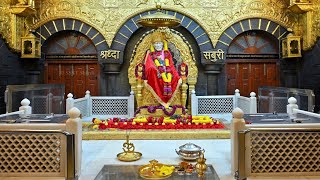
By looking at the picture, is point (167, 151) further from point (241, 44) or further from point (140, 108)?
point (241, 44)

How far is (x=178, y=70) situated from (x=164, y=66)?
2.15 ft

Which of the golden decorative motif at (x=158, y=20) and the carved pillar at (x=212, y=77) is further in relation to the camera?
the carved pillar at (x=212, y=77)

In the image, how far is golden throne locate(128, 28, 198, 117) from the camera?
7.46 metres

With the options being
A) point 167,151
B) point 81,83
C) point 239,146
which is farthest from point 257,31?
point 239,146

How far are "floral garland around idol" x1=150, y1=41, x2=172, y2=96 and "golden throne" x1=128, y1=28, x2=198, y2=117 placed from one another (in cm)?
26

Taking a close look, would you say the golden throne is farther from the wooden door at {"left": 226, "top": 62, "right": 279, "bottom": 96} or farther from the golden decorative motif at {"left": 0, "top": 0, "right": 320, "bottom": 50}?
the wooden door at {"left": 226, "top": 62, "right": 279, "bottom": 96}

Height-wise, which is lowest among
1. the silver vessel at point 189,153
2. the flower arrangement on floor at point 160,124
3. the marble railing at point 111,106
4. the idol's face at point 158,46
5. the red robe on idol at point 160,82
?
the silver vessel at point 189,153

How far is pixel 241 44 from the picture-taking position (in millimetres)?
9312

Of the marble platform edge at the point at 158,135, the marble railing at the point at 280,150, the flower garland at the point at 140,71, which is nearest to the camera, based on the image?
the marble railing at the point at 280,150

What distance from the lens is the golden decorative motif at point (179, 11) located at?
904 centimetres

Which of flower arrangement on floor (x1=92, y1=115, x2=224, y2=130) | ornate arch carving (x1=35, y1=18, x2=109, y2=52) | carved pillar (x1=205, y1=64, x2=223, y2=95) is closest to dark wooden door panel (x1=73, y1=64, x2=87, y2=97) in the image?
ornate arch carving (x1=35, y1=18, x2=109, y2=52)

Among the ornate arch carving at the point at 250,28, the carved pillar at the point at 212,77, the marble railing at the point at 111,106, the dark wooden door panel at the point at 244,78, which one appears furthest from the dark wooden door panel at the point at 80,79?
the dark wooden door panel at the point at 244,78

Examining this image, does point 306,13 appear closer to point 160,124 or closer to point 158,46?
point 158,46

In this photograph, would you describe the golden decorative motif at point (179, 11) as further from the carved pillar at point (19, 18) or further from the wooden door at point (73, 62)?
the wooden door at point (73, 62)
